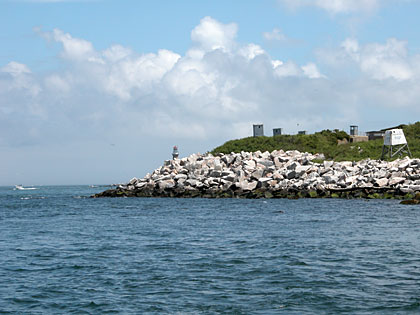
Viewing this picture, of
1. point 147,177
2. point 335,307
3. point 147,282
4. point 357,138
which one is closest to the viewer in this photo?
point 335,307

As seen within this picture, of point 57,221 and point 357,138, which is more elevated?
point 357,138

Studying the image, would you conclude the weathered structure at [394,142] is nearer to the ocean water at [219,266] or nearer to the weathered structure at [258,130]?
the ocean water at [219,266]

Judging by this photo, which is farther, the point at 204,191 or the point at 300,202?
the point at 204,191

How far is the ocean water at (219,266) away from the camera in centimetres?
1147

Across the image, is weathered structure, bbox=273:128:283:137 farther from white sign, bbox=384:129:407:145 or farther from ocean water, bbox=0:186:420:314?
ocean water, bbox=0:186:420:314

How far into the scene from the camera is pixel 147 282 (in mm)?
13539

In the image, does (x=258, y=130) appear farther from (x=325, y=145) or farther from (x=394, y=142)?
(x=394, y=142)

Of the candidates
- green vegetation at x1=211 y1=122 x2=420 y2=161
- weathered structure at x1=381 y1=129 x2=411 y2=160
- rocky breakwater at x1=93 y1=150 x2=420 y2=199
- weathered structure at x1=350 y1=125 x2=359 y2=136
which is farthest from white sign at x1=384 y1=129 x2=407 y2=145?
weathered structure at x1=350 y1=125 x2=359 y2=136

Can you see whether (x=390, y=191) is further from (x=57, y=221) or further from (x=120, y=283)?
(x=120, y=283)

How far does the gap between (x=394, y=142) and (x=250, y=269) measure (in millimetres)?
41026

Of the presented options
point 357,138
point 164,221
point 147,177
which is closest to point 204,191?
point 147,177

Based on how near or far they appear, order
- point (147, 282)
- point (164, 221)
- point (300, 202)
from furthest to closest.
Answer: point (300, 202)
point (164, 221)
point (147, 282)

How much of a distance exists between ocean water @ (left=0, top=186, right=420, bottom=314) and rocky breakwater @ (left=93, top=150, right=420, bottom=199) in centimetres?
1198

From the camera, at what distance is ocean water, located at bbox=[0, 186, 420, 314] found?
37.6ft
